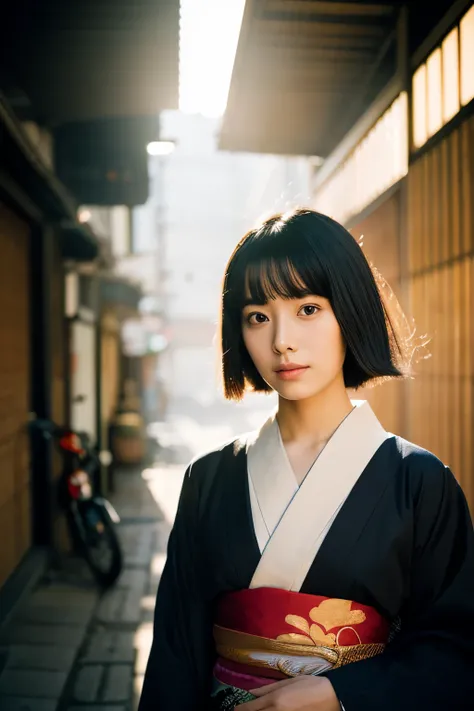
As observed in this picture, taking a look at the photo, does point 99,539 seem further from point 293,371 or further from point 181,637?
point 293,371

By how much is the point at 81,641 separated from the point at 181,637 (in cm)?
327

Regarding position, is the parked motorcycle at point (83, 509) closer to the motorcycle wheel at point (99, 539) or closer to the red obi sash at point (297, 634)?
the motorcycle wheel at point (99, 539)

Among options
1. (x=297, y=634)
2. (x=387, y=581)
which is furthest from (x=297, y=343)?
(x=297, y=634)

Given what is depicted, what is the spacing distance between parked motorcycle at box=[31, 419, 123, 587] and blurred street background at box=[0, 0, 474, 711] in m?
0.03

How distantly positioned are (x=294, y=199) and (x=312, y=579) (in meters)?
1.25

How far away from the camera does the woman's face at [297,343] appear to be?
188cm

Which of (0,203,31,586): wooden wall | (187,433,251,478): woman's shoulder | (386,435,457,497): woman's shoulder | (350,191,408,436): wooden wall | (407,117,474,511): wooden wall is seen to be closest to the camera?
A: (386,435,457,497): woman's shoulder

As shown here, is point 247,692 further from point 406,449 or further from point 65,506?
point 65,506

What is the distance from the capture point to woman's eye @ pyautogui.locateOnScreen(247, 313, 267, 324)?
195cm

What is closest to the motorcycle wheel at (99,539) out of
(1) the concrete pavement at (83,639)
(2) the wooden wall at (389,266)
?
(1) the concrete pavement at (83,639)

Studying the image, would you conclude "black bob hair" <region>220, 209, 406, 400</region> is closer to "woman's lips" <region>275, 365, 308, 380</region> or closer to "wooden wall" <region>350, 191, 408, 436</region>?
"woman's lips" <region>275, 365, 308, 380</region>

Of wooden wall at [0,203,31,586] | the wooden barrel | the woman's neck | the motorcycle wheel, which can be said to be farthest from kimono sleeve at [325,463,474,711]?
the wooden barrel

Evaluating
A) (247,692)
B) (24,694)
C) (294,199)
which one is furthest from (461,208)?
(24,694)

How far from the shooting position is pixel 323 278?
1873 millimetres
